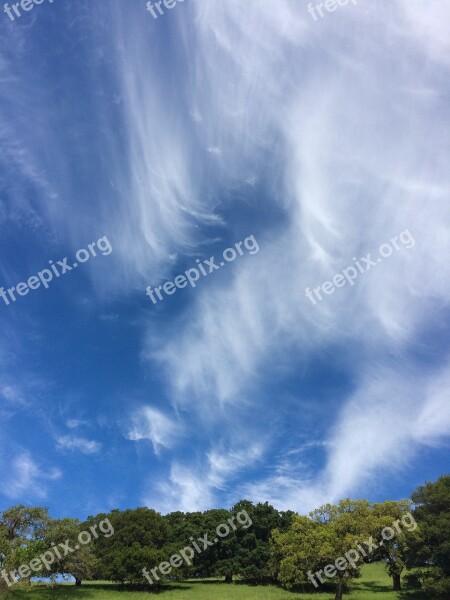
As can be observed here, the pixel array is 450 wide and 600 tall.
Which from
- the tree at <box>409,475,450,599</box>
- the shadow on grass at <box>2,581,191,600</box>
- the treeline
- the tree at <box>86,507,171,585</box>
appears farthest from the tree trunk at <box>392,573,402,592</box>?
the tree at <box>86,507,171,585</box>

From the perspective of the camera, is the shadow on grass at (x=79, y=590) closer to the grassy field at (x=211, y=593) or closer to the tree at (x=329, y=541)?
the grassy field at (x=211, y=593)

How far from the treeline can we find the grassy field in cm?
209

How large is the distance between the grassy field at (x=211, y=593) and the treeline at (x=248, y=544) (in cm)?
209

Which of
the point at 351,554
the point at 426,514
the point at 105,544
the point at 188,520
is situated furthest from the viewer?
the point at 188,520

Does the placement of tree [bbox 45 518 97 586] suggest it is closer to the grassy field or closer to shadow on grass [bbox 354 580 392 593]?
the grassy field

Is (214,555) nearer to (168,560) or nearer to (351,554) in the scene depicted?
(168,560)

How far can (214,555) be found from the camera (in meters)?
86.8

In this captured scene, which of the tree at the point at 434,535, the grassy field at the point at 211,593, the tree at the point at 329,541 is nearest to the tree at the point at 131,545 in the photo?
the grassy field at the point at 211,593

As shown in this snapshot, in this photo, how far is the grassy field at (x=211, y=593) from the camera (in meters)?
61.1

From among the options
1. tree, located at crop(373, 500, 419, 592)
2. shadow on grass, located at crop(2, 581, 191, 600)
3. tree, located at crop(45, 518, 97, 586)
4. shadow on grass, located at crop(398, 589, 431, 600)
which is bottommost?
shadow on grass, located at crop(398, 589, 431, 600)

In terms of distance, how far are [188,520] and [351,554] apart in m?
50.9

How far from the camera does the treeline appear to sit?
5306cm

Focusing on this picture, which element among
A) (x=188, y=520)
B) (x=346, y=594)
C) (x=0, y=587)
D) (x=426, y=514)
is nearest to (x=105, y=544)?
(x=188, y=520)

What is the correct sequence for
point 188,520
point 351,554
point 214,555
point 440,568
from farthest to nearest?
point 188,520 < point 214,555 < point 440,568 < point 351,554
